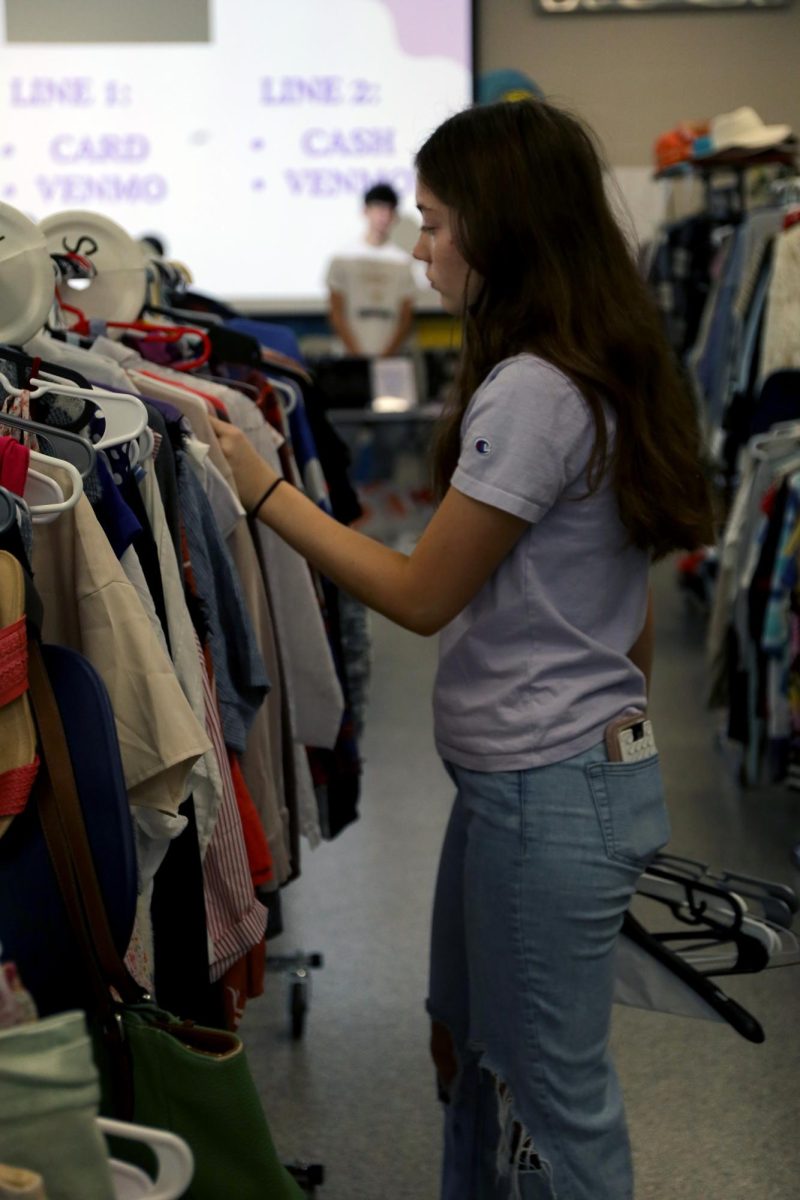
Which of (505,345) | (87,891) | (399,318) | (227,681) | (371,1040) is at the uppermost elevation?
(505,345)

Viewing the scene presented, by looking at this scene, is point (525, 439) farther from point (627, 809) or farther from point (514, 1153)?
point (514, 1153)

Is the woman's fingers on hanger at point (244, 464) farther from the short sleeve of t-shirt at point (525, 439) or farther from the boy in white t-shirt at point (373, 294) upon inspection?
the boy in white t-shirt at point (373, 294)

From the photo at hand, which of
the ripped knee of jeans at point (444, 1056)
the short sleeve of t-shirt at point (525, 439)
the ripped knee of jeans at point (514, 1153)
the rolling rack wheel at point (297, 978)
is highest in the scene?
the short sleeve of t-shirt at point (525, 439)

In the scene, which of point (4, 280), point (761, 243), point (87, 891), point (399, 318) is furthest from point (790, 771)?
point (399, 318)

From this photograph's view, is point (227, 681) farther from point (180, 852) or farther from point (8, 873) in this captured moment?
point (8, 873)

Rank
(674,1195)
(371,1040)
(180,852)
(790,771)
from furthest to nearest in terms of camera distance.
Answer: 1. (790,771)
2. (371,1040)
3. (674,1195)
4. (180,852)

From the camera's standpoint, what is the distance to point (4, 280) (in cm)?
155

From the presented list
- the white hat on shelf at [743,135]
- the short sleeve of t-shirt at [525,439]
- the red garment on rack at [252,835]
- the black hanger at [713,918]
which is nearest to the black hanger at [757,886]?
the black hanger at [713,918]

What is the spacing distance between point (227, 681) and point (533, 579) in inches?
15.6

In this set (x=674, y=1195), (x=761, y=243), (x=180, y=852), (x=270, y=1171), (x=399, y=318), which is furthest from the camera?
(x=399, y=318)

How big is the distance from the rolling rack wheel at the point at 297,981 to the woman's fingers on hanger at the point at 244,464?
1238mm

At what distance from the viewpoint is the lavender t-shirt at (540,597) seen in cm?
146

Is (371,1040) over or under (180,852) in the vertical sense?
under

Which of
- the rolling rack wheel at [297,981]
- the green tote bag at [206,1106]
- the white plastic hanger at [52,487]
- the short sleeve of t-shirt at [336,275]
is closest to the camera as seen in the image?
the green tote bag at [206,1106]
